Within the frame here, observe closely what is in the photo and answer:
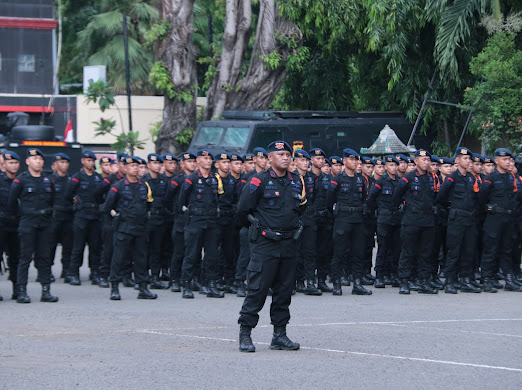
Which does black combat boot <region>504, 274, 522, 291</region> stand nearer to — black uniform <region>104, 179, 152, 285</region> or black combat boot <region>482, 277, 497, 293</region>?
black combat boot <region>482, 277, 497, 293</region>

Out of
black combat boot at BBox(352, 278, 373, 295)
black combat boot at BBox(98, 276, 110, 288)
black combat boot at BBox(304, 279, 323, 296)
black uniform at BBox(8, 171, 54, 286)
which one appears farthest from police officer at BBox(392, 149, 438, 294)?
black uniform at BBox(8, 171, 54, 286)

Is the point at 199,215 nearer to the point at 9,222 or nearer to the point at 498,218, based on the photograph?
the point at 9,222

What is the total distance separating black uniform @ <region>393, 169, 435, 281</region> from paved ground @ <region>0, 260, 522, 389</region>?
65 centimetres

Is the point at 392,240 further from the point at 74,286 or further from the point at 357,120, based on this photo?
the point at 357,120

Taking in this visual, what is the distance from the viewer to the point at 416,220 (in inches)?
577

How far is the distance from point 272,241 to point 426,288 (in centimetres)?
554

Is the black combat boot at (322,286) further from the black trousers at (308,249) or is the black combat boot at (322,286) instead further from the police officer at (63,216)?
the police officer at (63,216)

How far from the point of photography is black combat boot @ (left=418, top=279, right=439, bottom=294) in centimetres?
1471

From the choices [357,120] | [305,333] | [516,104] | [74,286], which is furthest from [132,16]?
[305,333]

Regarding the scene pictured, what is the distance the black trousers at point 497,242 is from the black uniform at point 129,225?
16.3 feet

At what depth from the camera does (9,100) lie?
126 ft

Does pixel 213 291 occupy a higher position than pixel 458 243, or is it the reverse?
pixel 458 243

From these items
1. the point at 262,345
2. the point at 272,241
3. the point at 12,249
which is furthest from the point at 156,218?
the point at 272,241

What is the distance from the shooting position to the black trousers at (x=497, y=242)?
49.2 ft
